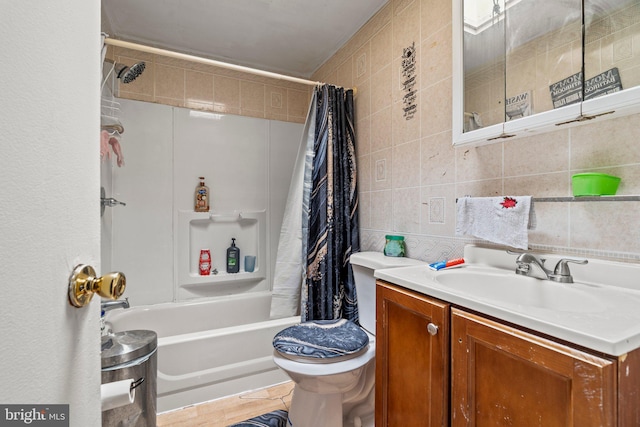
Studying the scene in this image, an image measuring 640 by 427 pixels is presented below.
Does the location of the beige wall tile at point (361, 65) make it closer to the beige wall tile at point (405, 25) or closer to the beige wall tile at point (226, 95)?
the beige wall tile at point (405, 25)

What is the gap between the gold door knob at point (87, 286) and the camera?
1.39 ft

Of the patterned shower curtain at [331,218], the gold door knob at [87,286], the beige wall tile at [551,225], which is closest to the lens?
the gold door knob at [87,286]

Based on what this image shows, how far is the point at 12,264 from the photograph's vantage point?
11.4 inches

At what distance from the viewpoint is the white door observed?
0.94 ft

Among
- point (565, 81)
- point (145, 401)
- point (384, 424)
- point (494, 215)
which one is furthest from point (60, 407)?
point (565, 81)

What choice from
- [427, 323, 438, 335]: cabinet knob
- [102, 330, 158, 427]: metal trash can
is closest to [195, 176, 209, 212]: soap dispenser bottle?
[102, 330, 158, 427]: metal trash can

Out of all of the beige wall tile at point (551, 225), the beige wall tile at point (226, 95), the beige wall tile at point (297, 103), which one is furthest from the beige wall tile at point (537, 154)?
the beige wall tile at point (226, 95)

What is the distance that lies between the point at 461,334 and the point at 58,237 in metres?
0.87

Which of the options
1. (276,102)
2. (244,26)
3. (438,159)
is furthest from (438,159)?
(276,102)

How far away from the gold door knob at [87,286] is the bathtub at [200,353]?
1406mm

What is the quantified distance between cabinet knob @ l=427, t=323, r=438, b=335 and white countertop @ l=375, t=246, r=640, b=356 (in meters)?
0.08

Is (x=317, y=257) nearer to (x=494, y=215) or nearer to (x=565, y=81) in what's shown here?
(x=494, y=215)

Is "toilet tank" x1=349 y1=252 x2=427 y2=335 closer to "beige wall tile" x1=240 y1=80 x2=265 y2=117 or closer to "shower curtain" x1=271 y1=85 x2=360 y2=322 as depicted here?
"shower curtain" x1=271 y1=85 x2=360 y2=322

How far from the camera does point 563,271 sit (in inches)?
35.3
